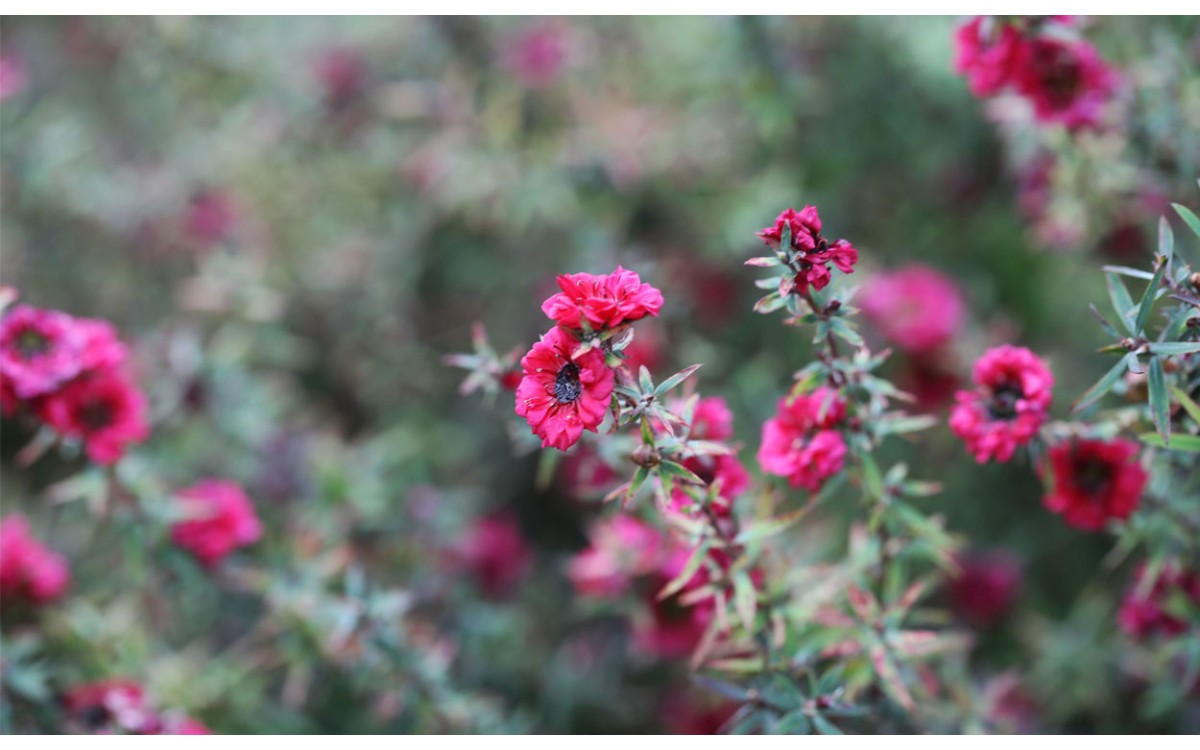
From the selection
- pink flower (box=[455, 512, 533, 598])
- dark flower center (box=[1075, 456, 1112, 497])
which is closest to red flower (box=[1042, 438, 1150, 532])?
dark flower center (box=[1075, 456, 1112, 497])

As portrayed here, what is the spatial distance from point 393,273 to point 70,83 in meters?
1.52

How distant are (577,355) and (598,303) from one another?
84mm

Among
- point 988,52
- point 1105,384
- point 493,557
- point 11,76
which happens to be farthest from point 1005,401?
point 11,76

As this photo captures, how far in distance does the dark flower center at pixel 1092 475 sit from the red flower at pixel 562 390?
35.2 inches

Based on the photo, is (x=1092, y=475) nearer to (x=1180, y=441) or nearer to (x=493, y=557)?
(x=1180, y=441)

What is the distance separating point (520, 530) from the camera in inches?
119

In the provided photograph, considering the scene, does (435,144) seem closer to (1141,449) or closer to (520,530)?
(520,530)

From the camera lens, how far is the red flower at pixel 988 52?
1.86 m

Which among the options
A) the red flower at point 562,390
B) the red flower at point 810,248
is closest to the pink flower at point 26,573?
the red flower at point 562,390

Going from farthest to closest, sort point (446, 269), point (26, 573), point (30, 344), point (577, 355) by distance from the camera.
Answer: point (446, 269) < point (26, 573) < point (30, 344) < point (577, 355)

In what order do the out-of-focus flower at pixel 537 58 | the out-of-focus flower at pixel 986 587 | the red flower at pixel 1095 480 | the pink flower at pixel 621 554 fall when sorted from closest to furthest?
the red flower at pixel 1095 480, the pink flower at pixel 621 554, the out-of-focus flower at pixel 986 587, the out-of-focus flower at pixel 537 58

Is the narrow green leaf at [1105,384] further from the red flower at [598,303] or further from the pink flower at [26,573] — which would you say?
the pink flower at [26,573]

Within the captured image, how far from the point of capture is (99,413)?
1.95 m

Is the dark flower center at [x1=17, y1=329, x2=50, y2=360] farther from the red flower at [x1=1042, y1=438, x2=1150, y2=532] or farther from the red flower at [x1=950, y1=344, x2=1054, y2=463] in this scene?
the red flower at [x1=1042, y1=438, x2=1150, y2=532]
